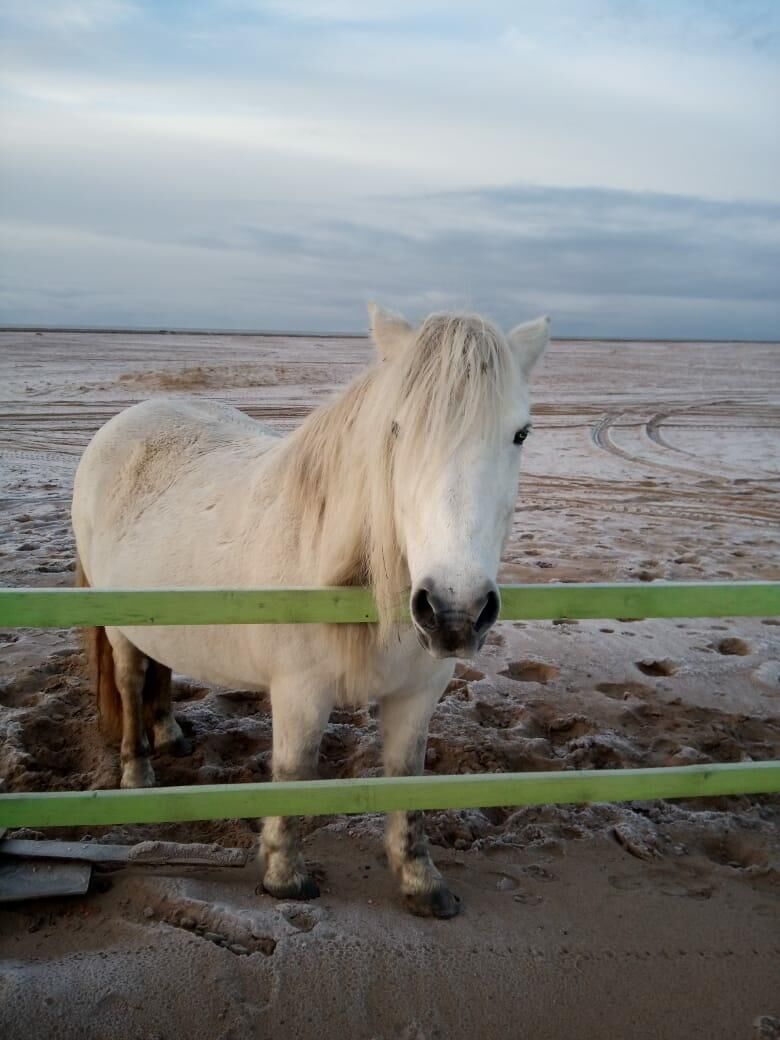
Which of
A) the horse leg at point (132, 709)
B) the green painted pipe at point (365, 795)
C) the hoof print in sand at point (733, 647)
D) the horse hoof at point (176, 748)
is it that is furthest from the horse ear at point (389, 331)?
the hoof print in sand at point (733, 647)

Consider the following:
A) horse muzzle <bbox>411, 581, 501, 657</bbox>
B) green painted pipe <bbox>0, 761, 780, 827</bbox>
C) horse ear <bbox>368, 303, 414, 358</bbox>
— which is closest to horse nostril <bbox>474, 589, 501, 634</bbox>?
horse muzzle <bbox>411, 581, 501, 657</bbox>

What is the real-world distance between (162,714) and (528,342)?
2646 millimetres

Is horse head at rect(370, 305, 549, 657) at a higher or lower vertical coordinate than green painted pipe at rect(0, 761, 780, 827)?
higher

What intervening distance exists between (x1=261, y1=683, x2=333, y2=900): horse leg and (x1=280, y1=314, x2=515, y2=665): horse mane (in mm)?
380

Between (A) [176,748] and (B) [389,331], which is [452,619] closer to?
(B) [389,331]

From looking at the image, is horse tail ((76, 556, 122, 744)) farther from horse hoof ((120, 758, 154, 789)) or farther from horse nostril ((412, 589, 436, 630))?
horse nostril ((412, 589, 436, 630))

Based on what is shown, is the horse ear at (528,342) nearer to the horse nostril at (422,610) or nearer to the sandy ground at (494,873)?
the horse nostril at (422,610)

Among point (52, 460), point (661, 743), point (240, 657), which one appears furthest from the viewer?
point (52, 460)

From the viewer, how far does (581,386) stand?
20.3 metres

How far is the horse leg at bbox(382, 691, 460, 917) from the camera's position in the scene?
2482 mm

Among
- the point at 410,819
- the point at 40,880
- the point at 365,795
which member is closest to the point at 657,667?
the point at 410,819

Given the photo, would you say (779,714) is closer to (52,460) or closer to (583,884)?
(583,884)

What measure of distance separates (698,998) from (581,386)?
766 inches

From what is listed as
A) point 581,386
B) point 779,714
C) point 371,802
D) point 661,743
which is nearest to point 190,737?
point 371,802
